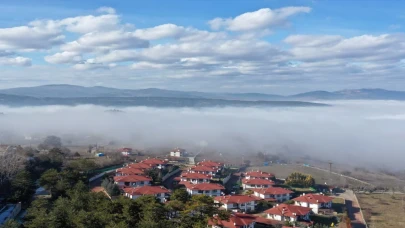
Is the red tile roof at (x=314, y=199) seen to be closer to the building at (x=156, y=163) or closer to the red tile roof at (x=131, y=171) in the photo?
the red tile roof at (x=131, y=171)

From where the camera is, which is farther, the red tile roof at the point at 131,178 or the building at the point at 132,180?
the red tile roof at the point at 131,178

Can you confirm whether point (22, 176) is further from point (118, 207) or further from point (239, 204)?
point (239, 204)

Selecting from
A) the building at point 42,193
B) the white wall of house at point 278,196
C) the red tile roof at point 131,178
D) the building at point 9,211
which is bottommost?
the white wall of house at point 278,196

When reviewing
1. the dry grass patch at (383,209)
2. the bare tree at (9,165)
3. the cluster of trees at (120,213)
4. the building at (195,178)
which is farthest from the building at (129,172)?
the dry grass patch at (383,209)

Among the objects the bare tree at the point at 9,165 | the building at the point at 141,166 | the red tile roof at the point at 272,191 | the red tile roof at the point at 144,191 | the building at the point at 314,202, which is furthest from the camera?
the building at the point at 141,166

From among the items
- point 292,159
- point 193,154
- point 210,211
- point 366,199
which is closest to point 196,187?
point 210,211

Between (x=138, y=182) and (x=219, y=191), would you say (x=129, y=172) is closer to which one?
(x=138, y=182)
